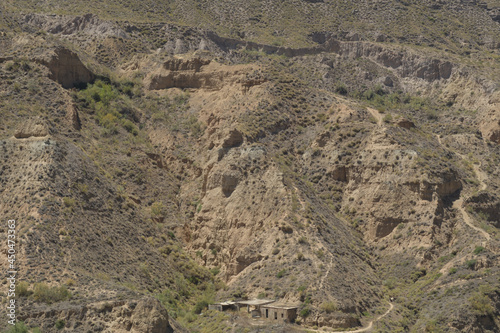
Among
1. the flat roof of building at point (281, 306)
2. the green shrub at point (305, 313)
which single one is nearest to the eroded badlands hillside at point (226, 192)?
the green shrub at point (305, 313)

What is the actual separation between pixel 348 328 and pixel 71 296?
18.8 meters

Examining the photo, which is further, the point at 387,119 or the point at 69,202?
the point at 387,119

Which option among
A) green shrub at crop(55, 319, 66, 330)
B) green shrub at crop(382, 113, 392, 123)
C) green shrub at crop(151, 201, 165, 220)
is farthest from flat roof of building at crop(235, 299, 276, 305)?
green shrub at crop(382, 113, 392, 123)

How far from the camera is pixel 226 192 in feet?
239

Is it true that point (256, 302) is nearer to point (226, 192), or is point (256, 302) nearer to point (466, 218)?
point (226, 192)

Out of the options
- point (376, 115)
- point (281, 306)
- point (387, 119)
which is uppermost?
point (376, 115)

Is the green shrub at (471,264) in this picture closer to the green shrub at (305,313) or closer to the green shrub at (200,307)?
the green shrub at (305,313)

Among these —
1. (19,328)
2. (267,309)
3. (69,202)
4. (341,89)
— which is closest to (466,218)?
(267,309)

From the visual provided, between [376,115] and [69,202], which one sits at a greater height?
[376,115]

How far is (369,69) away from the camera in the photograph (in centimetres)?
11619

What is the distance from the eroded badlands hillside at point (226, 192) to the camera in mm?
59781

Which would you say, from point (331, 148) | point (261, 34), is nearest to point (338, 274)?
point (331, 148)

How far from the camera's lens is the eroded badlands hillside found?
59.8 meters

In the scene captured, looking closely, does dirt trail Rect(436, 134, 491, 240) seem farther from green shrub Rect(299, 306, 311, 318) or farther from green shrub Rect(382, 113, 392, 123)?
green shrub Rect(299, 306, 311, 318)
